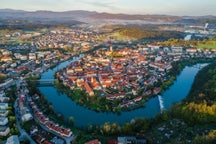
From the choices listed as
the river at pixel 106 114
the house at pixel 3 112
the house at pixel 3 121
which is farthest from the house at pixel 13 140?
the river at pixel 106 114

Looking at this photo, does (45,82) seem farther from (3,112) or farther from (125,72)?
(125,72)

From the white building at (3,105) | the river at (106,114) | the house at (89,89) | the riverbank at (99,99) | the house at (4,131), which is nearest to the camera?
the house at (4,131)

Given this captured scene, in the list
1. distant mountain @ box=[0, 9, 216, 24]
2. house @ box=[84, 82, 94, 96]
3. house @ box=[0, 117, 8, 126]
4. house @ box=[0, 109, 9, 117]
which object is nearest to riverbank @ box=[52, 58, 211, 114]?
house @ box=[84, 82, 94, 96]

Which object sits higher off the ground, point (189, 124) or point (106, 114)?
point (189, 124)

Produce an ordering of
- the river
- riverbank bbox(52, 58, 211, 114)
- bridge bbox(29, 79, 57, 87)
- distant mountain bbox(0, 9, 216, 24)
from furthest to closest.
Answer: distant mountain bbox(0, 9, 216, 24)
bridge bbox(29, 79, 57, 87)
riverbank bbox(52, 58, 211, 114)
the river

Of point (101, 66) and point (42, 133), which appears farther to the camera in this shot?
point (101, 66)

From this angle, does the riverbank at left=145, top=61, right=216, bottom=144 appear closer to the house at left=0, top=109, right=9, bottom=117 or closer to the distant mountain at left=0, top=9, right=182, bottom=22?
the house at left=0, top=109, right=9, bottom=117

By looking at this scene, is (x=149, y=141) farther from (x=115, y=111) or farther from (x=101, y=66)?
(x=101, y=66)

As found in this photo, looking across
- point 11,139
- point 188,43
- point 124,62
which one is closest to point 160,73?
point 124,62

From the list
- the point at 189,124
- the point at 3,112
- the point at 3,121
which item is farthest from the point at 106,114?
the point at 3,112

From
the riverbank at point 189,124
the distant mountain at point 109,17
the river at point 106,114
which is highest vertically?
the distant mountain at point 109,17

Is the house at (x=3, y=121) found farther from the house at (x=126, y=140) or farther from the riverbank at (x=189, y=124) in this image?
the riverbank at (x=189, y=124)
